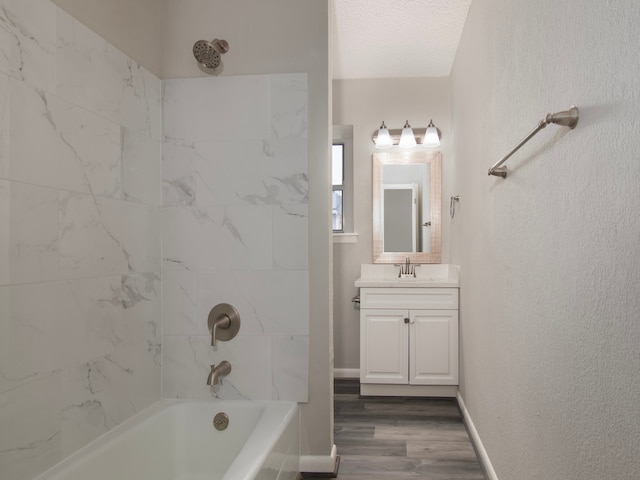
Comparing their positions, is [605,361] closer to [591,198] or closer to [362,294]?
[591,198]

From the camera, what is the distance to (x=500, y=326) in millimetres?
1751

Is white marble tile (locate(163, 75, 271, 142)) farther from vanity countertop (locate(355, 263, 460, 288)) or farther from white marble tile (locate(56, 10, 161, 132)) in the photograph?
vanity countertop (locate(355, 263, 460, 288))

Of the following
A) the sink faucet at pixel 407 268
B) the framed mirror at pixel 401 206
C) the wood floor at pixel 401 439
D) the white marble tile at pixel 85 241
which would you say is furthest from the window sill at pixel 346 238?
the white marble tile at pixel 85 241

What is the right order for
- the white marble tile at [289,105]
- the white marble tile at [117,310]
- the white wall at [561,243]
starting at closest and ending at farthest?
the white wall at [561,243] < the white marble tile at [117,310] < the white marble tile at [289,105]

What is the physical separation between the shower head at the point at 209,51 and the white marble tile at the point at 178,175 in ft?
1.32

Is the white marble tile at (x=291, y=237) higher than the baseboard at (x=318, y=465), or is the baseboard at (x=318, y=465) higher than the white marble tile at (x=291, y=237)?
the white marble tile at (x=291, y=237)

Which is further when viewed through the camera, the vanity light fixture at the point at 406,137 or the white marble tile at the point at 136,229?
the vanity light fixture at the point at 406,137

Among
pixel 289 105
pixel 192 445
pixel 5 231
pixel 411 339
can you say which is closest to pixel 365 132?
pixel 289 105

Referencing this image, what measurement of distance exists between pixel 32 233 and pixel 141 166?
68 cm

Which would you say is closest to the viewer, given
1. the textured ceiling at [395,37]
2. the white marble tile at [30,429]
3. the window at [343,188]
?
the white marble tile at [30,429]

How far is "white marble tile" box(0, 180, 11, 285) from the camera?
3.97ft

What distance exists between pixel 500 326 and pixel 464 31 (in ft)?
6.39

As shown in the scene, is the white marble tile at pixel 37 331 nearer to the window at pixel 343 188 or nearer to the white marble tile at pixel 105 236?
the white marble tile at pixel 105 236

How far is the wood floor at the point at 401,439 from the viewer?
6.90 feet
